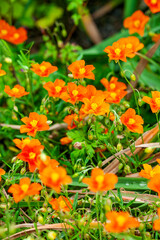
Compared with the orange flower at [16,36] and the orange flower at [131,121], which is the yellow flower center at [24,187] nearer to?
the orange flower at [131,121]

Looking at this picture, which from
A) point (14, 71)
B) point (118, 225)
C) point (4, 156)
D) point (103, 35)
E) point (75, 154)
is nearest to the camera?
point (118, 225)

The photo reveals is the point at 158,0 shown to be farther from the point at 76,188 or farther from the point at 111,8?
the point at 111,8

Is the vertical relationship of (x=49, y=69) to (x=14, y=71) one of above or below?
below

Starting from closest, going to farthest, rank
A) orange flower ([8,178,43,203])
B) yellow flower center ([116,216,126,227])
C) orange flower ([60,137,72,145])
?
1. yellow flower center ([116,216,126,227])
2. orange flower ([8,178,43,203])
3. orange flower ([60,137,72,145])

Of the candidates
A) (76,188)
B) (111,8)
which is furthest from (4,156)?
(111,8)

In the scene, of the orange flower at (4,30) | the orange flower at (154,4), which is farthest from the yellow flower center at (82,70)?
the orange flower at (4,30)

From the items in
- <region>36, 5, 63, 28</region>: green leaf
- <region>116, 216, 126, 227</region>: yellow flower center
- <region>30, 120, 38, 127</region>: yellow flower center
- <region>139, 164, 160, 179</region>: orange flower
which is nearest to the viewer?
<region>116, 216, 126, 227</region>: yellow flower center

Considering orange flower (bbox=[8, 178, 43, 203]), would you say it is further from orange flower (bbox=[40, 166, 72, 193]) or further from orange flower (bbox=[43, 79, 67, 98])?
orange flower (bbox=[43, 79, 67, 98])

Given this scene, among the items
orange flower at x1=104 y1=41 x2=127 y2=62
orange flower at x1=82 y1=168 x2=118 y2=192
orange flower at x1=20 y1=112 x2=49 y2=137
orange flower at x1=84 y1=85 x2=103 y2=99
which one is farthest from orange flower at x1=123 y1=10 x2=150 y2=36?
orange flower at x1=82 y1=168 x2=118 y2=192

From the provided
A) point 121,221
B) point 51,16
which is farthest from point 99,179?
point 51,16
